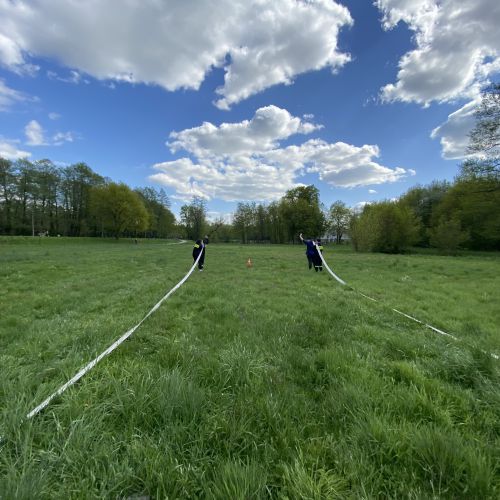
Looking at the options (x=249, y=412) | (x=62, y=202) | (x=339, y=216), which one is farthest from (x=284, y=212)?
(x=249, y=412)

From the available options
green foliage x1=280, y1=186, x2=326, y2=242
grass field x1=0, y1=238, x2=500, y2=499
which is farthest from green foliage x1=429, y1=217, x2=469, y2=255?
grass field x1=0, y1=238, x2=500, y2=499

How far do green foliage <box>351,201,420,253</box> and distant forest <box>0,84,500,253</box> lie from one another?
0.16 meters

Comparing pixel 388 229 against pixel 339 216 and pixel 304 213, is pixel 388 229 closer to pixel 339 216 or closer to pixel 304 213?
pixel 304 213

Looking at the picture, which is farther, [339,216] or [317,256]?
[339,216]

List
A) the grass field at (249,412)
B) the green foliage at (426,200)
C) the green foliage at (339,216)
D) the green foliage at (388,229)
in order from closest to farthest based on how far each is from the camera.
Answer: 1. the grass field at (249,412)
2. the green foliage at (388,229)
3. the green foliage at (426,200)
4. the green foliage at (339,216)

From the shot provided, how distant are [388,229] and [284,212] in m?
33.9

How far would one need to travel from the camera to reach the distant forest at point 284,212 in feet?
107

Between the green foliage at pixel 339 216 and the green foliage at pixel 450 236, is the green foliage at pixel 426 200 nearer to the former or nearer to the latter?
the green foliage at pixel 450 236

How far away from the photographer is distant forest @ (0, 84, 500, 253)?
32.5 meters

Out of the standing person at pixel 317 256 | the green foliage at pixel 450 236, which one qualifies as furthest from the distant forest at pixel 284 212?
the standing person at pixel 317 256

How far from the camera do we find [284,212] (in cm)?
7569

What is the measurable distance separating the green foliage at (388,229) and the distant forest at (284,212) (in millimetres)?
158

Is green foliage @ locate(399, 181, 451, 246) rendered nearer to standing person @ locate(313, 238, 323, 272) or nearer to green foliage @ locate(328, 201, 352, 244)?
green foliage @ locate(328, 201, 352, 244)

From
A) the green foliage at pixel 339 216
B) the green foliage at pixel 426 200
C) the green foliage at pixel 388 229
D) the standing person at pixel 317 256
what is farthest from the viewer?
the green foliage at pixel 339 216
